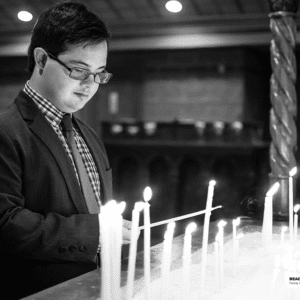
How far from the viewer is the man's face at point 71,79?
175 centimetres

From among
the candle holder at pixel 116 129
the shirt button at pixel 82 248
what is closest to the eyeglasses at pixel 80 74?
the shirt button at pixel 82 248

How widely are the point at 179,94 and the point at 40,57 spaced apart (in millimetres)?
5907

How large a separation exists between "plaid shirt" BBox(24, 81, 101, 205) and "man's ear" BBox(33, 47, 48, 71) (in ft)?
0.27

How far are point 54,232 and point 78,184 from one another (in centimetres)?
23

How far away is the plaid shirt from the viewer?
1.80 metres

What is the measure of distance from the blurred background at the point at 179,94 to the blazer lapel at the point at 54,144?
2943 millimetres

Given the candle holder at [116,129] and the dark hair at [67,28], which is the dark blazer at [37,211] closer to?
the dark hair at [67,28]

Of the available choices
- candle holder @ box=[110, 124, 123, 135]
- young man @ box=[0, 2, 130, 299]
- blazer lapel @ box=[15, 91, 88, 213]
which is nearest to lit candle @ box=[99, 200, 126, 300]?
young man @ box=[0, 2, 130, 299]

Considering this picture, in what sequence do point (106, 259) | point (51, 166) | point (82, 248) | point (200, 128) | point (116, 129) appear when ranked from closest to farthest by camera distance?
point (106, 259)
point (82, 248)
point (51, 166)
point (200, 128)
point (116, 129)

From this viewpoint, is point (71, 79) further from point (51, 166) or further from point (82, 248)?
point (82, 248)

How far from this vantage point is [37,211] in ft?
5.67

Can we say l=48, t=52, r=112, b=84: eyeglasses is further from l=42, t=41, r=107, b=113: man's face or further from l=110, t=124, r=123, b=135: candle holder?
l=110, t=124, r=123, b=135: candle holder

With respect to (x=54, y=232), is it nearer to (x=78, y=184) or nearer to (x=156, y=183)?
(x=78, y=184)

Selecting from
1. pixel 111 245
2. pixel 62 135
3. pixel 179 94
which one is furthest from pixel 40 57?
pixel 179 94
